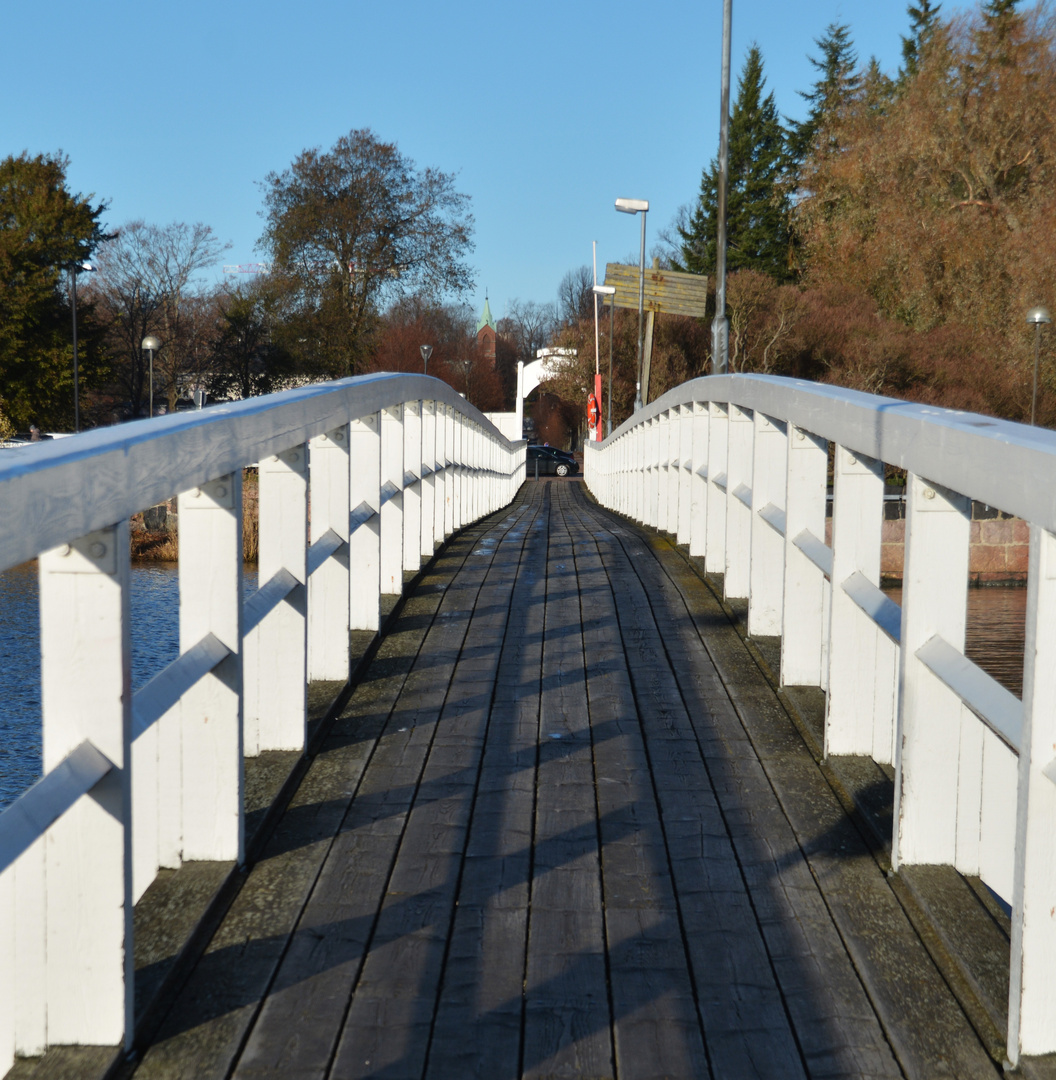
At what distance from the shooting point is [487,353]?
320 feet

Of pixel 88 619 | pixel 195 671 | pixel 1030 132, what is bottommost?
pixel 195 671

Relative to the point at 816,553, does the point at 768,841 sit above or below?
below

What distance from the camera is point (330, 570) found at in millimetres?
4418

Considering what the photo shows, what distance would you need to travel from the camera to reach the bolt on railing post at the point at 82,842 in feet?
6.62

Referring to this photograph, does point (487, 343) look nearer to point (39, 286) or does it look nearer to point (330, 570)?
point (39, 286)

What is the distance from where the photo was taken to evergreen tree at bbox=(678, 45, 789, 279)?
63375 millimetres

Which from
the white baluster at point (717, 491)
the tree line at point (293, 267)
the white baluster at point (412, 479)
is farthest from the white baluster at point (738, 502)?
the tree line at point (293, 267)

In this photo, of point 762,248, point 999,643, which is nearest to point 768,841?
point 999,643

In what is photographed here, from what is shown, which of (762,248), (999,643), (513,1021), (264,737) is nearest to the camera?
(513,1021)

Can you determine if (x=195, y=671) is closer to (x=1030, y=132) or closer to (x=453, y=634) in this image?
(x=453, y=634)

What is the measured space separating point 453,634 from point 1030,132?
33.6 metres

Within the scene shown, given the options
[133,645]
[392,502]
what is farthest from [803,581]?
[133,645]

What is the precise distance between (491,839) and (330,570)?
5.03 ft

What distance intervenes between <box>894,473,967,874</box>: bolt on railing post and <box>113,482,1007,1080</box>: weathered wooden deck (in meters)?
0.18
